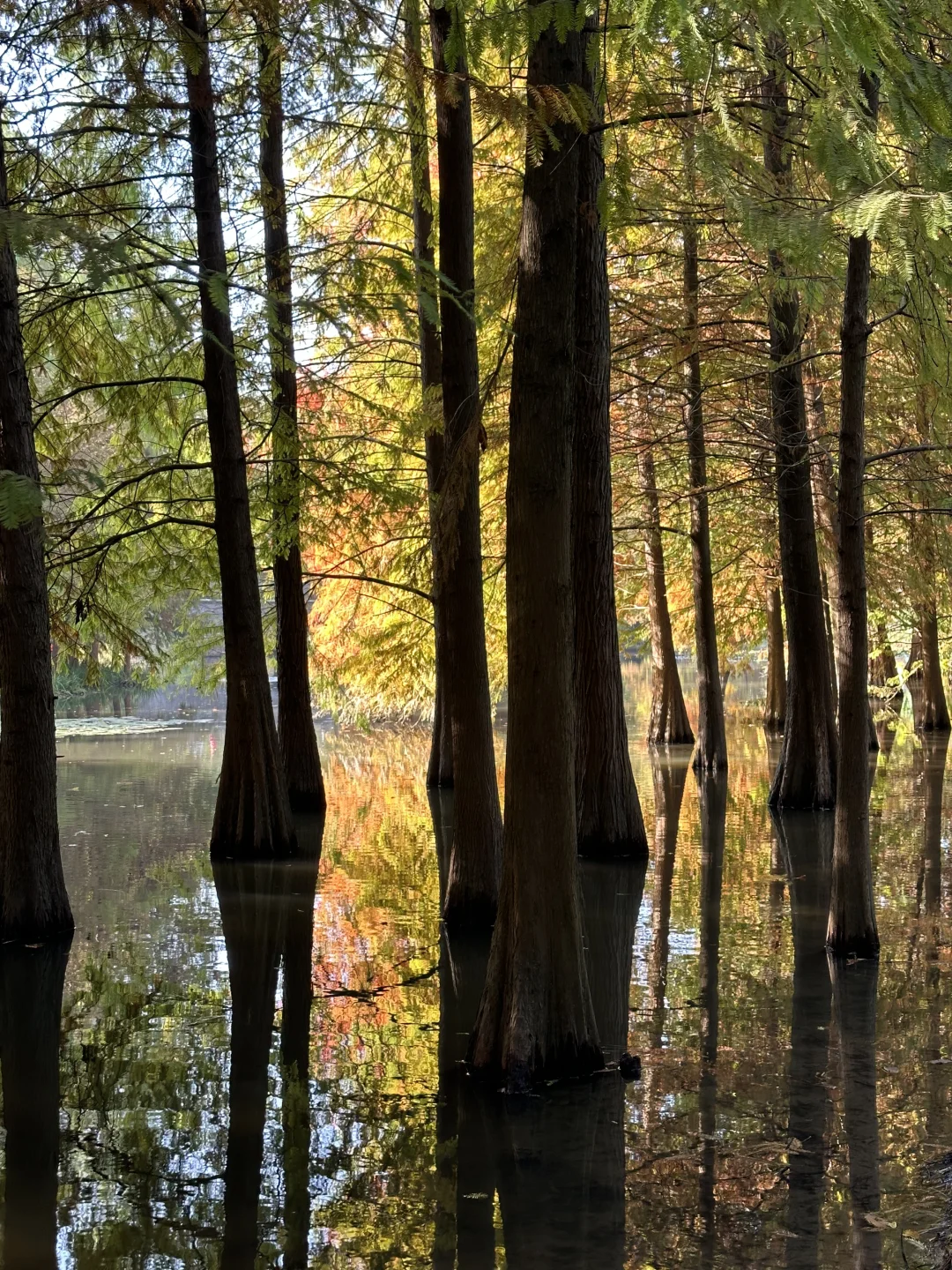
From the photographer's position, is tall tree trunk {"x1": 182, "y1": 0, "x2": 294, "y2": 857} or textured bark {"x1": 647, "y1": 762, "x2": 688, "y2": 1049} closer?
textured bark {"x1": 647, "y1": 762, "x2": 688, "y2": 1049}

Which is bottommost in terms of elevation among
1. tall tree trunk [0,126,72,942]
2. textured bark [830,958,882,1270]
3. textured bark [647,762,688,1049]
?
textured bark [830,958,882,1270]

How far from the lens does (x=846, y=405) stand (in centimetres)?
872

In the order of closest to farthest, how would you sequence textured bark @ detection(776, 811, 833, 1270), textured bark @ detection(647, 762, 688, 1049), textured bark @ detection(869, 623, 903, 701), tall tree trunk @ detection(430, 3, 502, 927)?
textured bark @ detection(776, 811, 833, 1270), textured bark @ detection(647, 762, 688, 1049), tall tree trunk @ detection(430, 3, 502, 927), textured bark @ detection(869, 623, 903, 701)

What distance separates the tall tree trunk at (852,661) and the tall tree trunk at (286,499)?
17.8 feet

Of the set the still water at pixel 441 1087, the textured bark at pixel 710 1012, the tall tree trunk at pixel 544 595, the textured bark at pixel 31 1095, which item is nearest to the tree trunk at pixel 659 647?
the textured bark at pixel 710 1012

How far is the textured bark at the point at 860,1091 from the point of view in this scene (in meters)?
4.61

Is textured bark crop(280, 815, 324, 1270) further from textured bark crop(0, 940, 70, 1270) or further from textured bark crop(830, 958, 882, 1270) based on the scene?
textured bark crop(830, 958, 882, 1270)

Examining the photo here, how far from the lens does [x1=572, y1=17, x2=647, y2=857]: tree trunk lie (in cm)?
1241

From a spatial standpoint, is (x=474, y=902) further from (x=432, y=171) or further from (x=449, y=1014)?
(x=432, y=171)

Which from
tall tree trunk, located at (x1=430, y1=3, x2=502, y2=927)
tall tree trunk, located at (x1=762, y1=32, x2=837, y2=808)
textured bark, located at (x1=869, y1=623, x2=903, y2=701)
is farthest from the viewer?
textured bark, located at (x1=869, y1=623, x2=903, y2=701)

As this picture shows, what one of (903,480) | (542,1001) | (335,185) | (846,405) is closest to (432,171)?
(335,185)

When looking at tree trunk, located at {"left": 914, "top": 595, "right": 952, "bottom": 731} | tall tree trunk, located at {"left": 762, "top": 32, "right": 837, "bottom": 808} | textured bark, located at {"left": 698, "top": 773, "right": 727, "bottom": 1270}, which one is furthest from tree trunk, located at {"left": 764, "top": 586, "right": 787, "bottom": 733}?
textured bark, located at {"left": 698, "top": 773, "right": 727, "bottom": 1270}

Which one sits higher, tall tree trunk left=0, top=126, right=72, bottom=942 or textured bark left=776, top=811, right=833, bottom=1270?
tall tree trunk left=0, top=126, right=72, bottom=942

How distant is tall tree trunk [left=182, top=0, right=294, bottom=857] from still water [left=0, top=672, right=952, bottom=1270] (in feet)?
3.75
